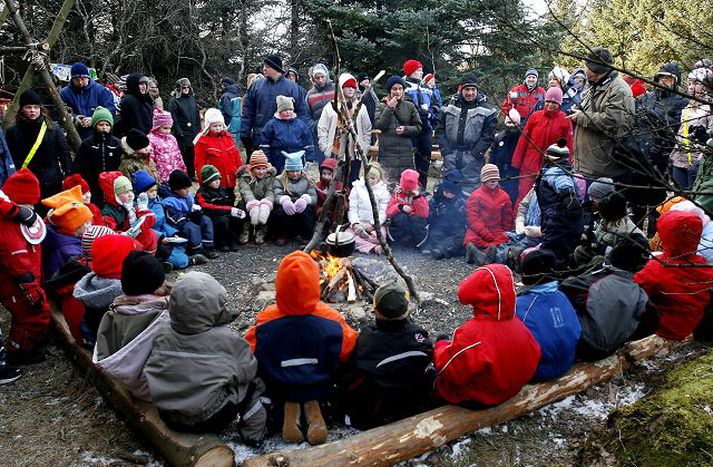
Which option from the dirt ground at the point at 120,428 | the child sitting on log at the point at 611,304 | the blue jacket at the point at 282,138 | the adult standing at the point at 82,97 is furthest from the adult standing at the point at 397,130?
the dirt ground at the point at 120,428

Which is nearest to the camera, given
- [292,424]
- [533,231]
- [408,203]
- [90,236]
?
[292,424]

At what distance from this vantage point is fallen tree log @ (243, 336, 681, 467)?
2.95m

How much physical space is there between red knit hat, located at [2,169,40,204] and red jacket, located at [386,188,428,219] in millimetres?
4328

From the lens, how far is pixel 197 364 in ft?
10.1

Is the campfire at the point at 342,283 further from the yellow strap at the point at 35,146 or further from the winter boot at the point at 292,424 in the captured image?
the yellow strap at the point at 35,146

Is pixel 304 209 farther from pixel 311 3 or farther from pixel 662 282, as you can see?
pixel 311 3

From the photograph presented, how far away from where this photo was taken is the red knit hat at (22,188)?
4.37 m

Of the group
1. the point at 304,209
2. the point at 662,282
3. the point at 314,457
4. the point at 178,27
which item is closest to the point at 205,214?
the point at 304,209

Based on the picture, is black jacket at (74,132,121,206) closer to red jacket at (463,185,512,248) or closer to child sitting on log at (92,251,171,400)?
child sitting on log at (92,251,171,400)

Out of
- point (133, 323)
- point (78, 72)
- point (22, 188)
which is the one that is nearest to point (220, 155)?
point (78, 72)

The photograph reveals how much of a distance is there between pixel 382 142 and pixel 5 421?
6.31 meters

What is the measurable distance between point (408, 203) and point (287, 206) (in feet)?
5.53

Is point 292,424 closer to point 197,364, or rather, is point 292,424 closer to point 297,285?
point 197,364

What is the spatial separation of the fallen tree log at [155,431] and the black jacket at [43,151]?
283 cm
